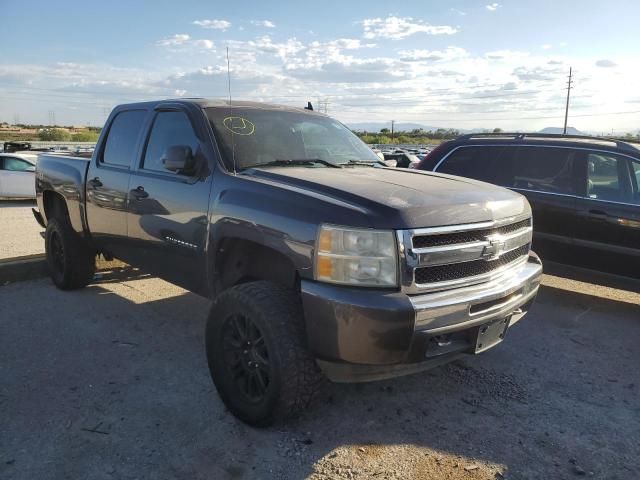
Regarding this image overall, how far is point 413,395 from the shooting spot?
12.1 feet

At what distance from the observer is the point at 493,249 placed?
10.6 feet

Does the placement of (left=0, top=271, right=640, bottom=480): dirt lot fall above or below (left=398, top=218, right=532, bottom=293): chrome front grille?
below

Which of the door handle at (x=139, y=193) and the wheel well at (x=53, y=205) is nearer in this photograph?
the door handle at (x=139, y=193)

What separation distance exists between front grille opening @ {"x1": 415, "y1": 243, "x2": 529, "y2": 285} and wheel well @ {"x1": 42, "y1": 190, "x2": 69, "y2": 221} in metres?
4.31

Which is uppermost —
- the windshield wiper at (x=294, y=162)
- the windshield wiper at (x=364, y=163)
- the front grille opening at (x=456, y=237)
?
the windshield wiper at (x=294, y=162)

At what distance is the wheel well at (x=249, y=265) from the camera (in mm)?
3203

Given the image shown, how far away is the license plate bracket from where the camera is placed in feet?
10.1

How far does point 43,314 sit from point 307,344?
3.35 metres

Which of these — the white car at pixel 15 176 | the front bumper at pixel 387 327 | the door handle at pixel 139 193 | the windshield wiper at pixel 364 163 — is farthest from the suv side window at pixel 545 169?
the white car at pixel 15 176

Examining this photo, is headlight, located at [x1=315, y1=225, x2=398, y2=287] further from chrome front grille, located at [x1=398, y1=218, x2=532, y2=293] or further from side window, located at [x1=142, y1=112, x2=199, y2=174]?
side window, located at [x1=142, y1=112, x2=199, y2=174]

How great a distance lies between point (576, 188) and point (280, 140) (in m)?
3.42

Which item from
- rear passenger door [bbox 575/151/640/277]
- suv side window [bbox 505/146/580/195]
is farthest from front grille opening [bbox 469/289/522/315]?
suv side window [bbox 505/146/580/195]

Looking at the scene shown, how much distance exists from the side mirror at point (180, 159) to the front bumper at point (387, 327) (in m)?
1.37

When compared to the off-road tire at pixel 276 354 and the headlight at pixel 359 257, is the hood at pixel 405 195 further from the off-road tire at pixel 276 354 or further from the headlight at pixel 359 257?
the off-road tire at pixel 276 354
